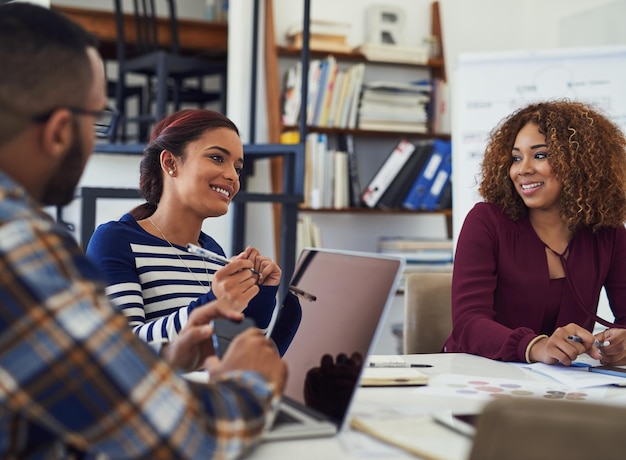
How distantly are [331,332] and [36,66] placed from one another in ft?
1.90

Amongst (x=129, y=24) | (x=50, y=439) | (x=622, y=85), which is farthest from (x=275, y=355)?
(x=129, y=24)

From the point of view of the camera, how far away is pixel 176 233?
1.82m

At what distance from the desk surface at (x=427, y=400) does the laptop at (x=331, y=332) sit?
1.2 inches

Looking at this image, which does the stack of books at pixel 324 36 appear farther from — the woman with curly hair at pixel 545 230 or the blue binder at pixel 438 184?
the woman with curly hair at pixel 545 230

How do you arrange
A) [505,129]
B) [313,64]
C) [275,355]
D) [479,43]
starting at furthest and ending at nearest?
[479,43], [313,64], [505,129], [275,355]

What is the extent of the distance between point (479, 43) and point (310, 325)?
346cm

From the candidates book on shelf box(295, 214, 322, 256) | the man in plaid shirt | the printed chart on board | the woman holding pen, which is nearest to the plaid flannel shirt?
the man in plaid shirt

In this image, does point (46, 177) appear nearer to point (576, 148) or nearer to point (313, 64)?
point (576, 148)

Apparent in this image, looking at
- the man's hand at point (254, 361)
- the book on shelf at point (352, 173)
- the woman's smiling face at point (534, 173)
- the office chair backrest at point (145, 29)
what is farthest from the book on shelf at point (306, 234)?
the man's hand at point (254, 361)

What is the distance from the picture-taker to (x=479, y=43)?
437 cm

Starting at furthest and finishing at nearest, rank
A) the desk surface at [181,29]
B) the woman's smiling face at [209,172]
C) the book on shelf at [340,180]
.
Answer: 1. the desk surface at [181,29]
2. the book on shelf at [340,180]
3. the woman's smiling face at [209,172]

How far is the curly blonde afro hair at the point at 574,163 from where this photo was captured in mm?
2066

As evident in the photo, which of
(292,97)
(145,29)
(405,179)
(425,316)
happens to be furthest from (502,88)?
(145,29)

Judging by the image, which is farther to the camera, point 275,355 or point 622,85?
point 622,85
